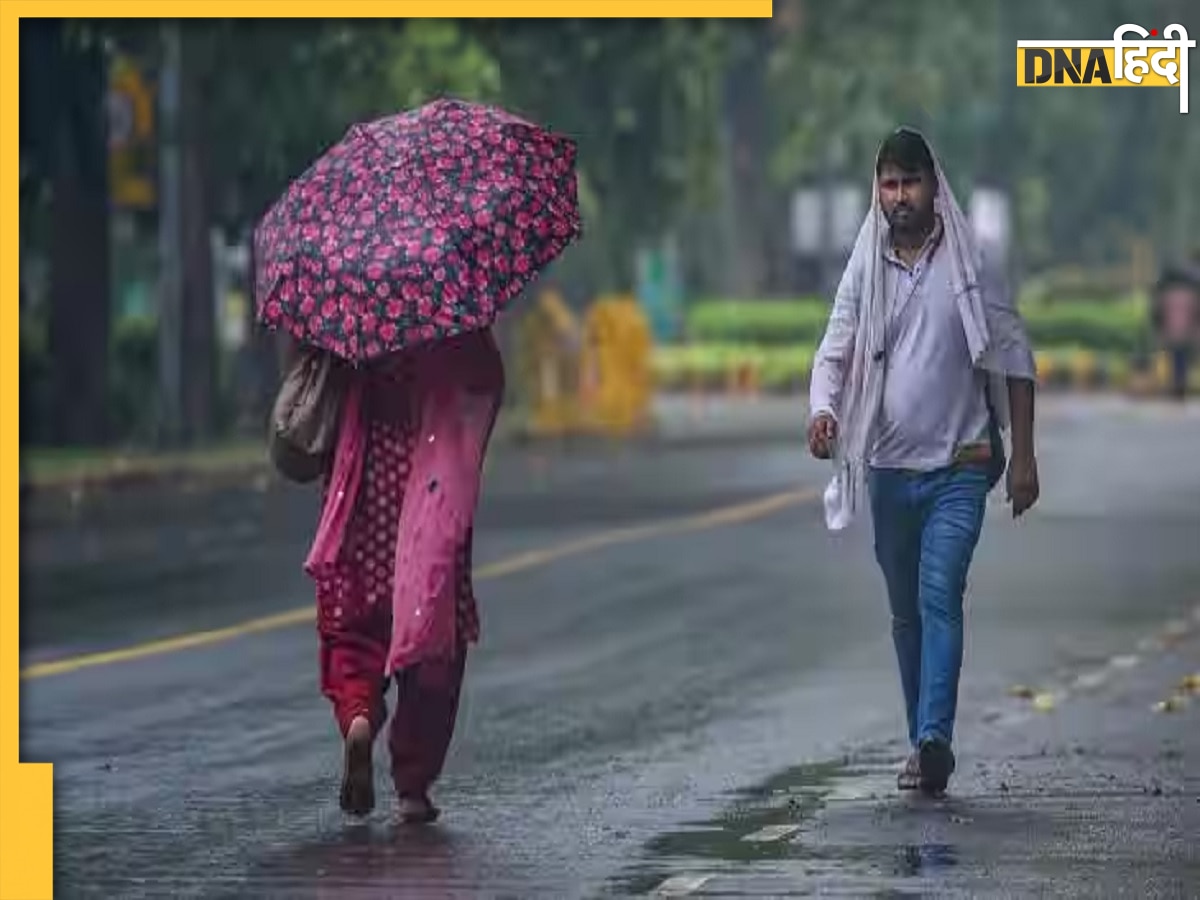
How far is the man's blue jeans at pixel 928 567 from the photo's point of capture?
12398mm

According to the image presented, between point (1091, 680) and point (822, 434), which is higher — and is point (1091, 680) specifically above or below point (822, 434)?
below

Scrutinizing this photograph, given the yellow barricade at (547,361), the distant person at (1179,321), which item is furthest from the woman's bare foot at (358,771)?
the distant person at (1179,321)

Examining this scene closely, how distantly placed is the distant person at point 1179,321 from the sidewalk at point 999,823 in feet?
137

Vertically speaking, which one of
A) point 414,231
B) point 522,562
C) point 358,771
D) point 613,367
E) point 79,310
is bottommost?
point 613,367

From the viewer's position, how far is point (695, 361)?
6494cm

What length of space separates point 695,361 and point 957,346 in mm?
52356

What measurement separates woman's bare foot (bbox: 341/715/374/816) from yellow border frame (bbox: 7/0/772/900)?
841 millimetres

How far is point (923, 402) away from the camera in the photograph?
12516mm

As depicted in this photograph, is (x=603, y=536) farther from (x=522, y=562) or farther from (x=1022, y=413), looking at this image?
(x=1022, y=413)

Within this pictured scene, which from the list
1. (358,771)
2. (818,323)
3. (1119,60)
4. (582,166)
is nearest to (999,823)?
(358,771)

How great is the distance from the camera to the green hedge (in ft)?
221

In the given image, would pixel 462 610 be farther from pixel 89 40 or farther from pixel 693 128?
pixel 693 128

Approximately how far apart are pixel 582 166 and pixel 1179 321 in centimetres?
1334

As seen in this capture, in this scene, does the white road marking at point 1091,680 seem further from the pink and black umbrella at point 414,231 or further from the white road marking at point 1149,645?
the pink and black umbrella at point 414,231
